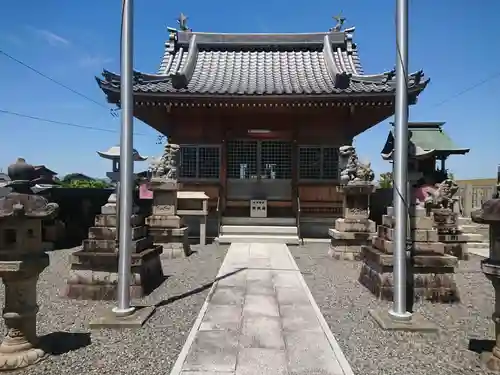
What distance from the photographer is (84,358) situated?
130 inches

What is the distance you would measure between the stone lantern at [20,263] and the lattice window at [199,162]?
893 centimetres

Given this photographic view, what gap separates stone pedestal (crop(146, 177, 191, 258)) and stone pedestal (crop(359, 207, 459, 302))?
17.7 feet

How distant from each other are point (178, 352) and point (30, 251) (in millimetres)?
1876

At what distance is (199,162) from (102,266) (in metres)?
7.42

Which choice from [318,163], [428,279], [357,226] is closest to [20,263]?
[428,279]

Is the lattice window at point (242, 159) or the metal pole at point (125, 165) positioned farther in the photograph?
the lattice window at point (242, 159)

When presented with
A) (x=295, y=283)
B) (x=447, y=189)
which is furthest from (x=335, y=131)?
(x=295, y=283)

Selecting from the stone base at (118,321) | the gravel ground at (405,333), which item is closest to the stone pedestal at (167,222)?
the gravel ground at (405,333)

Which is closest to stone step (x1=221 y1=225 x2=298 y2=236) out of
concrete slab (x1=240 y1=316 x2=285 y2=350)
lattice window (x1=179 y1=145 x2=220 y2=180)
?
lattice window (x1=179 y1=145 x2=220 y2=180)

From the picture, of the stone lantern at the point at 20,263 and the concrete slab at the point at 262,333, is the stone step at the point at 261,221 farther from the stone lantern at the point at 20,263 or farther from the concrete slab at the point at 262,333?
the stone lantern at the point at 20,263

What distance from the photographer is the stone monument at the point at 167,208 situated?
347 inches

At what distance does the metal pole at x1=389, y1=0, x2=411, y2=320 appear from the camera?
13.5ft

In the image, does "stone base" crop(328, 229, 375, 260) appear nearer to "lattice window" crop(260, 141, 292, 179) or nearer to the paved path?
the paved path

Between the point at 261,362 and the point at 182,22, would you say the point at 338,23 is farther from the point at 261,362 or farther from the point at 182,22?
the point at 261,362
